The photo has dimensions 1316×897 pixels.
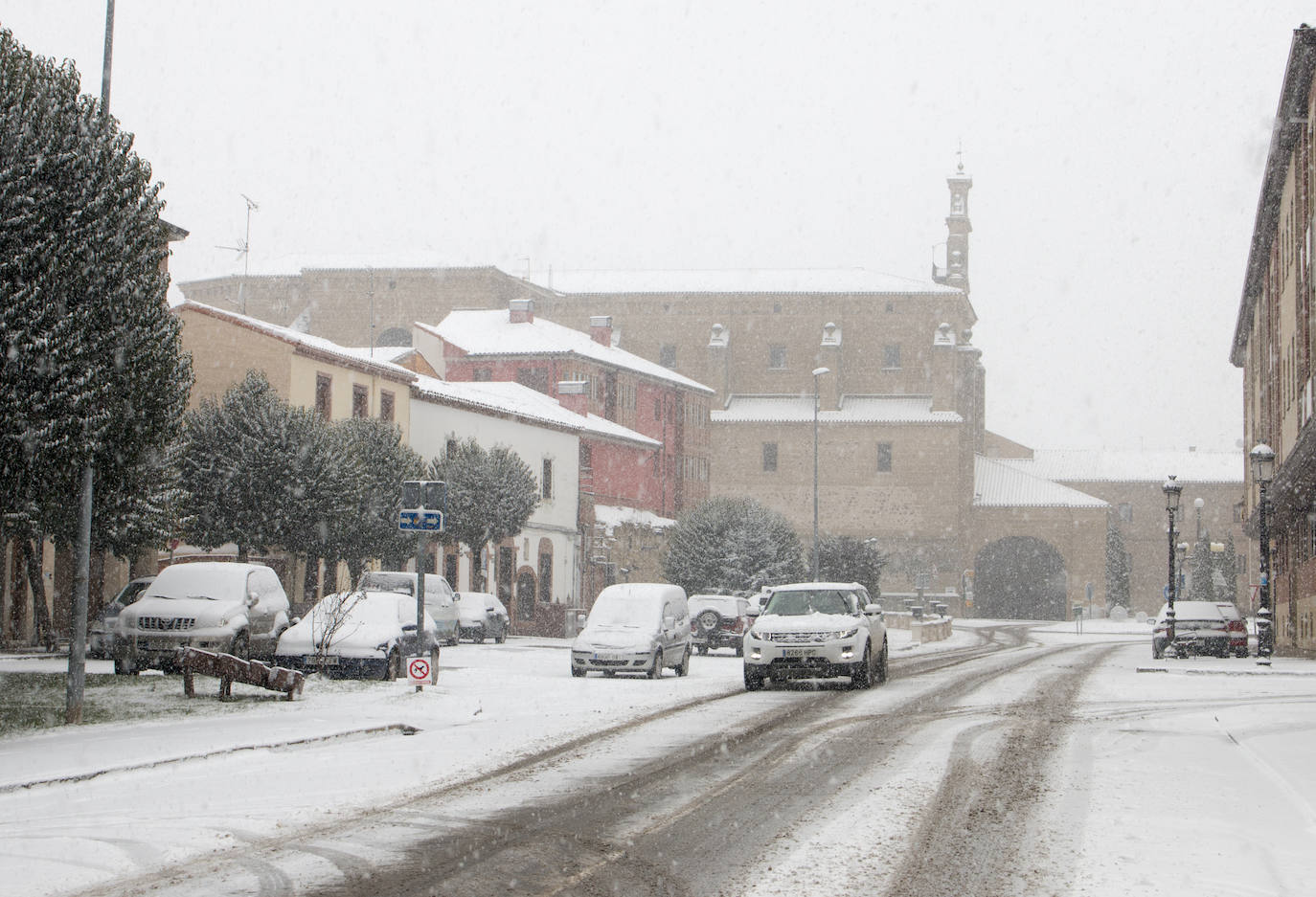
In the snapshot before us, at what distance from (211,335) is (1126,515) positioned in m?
79.5

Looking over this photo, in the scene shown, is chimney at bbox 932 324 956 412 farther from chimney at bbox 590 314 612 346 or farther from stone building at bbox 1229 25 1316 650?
stone building at bbox 1229 25 1316 650

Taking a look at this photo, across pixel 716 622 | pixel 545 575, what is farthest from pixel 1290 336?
pixel 545 575

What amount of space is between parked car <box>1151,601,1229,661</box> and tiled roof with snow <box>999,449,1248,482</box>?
71.6 m

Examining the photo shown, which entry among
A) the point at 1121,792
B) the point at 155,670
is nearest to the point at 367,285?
the point at 155,670

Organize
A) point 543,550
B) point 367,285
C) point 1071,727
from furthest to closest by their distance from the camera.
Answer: point 367,285 → point 543,550 → point 1071,727

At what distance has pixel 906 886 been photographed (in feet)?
25.8

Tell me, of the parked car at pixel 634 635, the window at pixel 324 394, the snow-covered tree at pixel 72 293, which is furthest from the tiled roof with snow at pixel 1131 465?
the snow-covered tree at pixel 72 293

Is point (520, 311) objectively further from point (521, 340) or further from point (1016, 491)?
point (1016, 491)

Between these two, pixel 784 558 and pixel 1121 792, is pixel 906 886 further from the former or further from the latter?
pixel 784 558

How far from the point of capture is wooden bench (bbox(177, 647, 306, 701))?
60.9 feet

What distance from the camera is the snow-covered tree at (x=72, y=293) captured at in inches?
573

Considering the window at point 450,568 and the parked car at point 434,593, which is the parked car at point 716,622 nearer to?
the parked car at point 434,593

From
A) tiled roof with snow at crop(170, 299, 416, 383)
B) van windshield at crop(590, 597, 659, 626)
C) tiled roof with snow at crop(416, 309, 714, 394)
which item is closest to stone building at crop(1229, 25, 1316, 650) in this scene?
van windshield at crop(590, 597, 659, 626)

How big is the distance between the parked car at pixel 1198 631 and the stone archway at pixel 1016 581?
5380 centimetres
